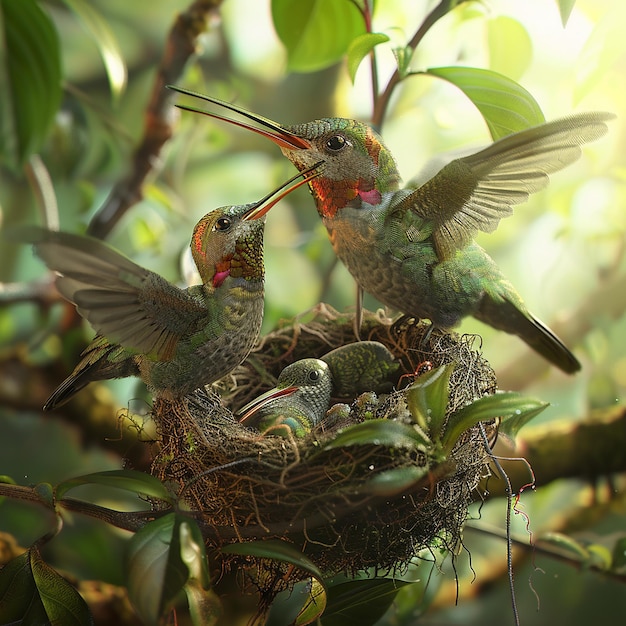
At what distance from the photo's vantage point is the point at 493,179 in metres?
0.81

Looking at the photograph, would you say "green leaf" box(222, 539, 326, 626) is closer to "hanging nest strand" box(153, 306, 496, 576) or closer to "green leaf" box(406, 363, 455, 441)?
"hanging nest strand" box(153, 306, 496, 576)

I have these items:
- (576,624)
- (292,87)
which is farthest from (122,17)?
(576,624)

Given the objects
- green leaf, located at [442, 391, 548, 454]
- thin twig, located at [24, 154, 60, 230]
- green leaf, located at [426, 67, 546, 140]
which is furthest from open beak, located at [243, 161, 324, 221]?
thin twig, located at [24, 154, 60, 230]

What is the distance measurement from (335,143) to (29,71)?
77cm

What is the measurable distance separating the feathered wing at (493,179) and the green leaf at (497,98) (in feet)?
0.42

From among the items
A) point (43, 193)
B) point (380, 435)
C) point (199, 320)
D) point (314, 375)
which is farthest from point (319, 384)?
point (43, 193)

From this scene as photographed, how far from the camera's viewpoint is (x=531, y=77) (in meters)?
Answer: 1.71

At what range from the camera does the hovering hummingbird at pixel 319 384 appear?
38.4 inches

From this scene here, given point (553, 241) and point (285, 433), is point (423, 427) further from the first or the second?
point (553, 241)

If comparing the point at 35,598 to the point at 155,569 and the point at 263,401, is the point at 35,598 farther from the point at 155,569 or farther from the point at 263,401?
the point at 263,401

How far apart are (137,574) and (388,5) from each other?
1426 mm

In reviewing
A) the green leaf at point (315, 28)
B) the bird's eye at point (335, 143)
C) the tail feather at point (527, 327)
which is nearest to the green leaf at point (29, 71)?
the green leaf at point (315, 28)

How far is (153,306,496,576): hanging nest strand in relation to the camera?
74 cm

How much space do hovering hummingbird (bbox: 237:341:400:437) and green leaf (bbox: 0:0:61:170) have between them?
2.36 ft
